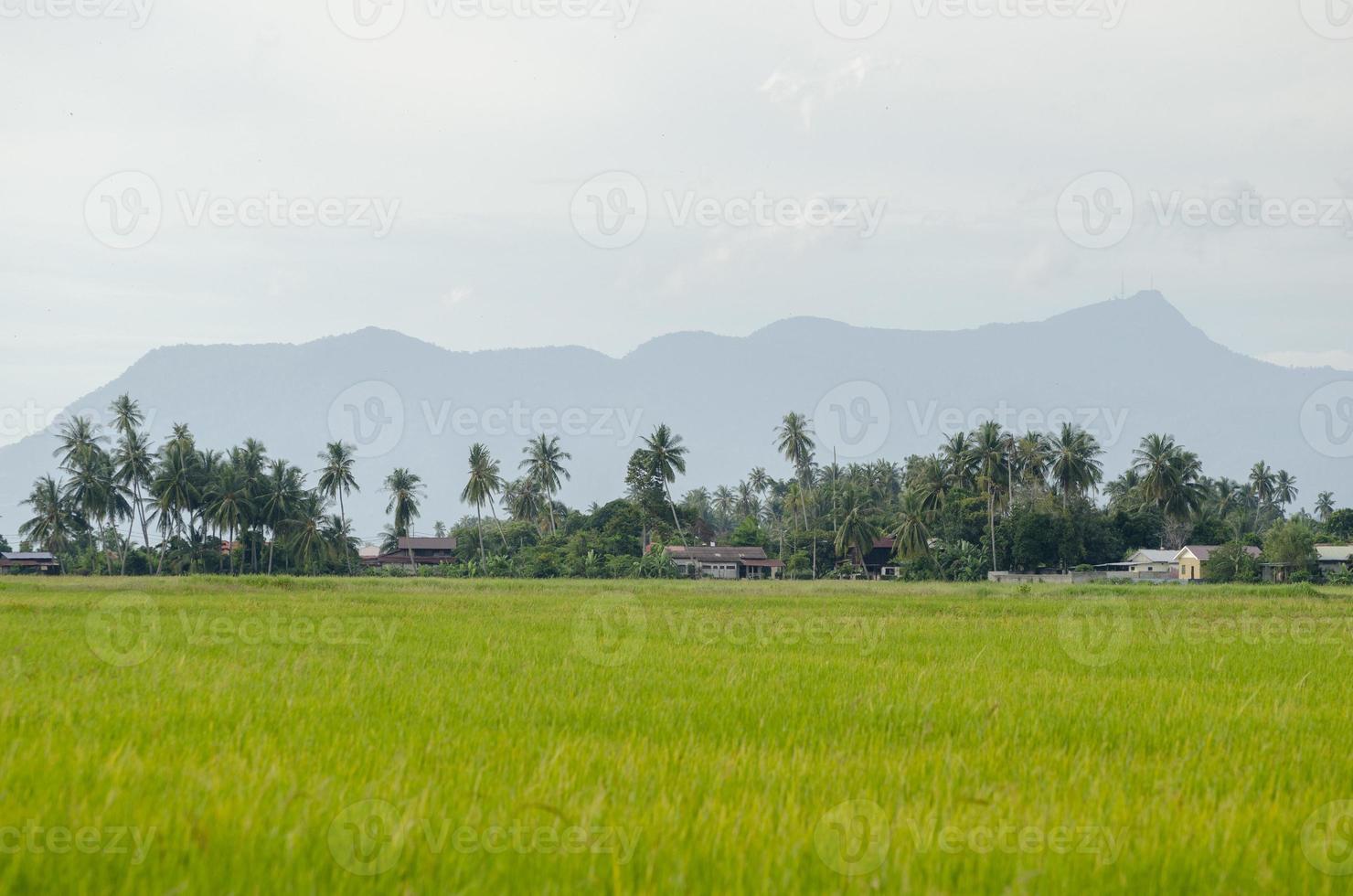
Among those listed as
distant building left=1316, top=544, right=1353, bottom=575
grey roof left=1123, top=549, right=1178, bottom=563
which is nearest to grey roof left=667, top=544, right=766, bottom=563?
grey roof left=1123, top=549, right=1178, bottom=563

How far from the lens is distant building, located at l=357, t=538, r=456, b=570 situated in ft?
310

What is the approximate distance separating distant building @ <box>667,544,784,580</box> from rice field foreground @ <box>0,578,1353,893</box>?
69.4 m

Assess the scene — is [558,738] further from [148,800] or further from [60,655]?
[60,655]

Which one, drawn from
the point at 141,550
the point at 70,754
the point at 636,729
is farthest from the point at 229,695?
the point at 141,550

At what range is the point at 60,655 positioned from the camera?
410 inches

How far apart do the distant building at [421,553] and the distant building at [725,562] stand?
74.9 feet

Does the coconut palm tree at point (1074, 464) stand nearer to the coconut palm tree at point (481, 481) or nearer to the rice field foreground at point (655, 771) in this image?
the coconut palm tree at point (481, 481)

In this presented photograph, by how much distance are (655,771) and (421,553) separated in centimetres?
9521

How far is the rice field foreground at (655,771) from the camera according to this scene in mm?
3756

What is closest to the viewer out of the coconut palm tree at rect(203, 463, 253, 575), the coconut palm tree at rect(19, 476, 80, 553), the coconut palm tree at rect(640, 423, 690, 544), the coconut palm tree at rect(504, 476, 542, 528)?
the coconut palm tree at rect(203, 463, 253, 575)

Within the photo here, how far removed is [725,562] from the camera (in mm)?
85875

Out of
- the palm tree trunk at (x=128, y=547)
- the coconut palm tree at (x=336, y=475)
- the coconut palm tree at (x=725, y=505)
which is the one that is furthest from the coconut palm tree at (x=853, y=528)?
the coconut palm tree at (x=725, y=505)

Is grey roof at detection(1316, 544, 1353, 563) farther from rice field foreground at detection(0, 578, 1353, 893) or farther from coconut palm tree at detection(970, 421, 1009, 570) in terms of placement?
rice field foreground at detection(0, 578, 1353, 893)

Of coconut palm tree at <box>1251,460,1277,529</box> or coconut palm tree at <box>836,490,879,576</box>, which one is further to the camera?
coconut palm tree at <box>1251,460,1277,529</box>
